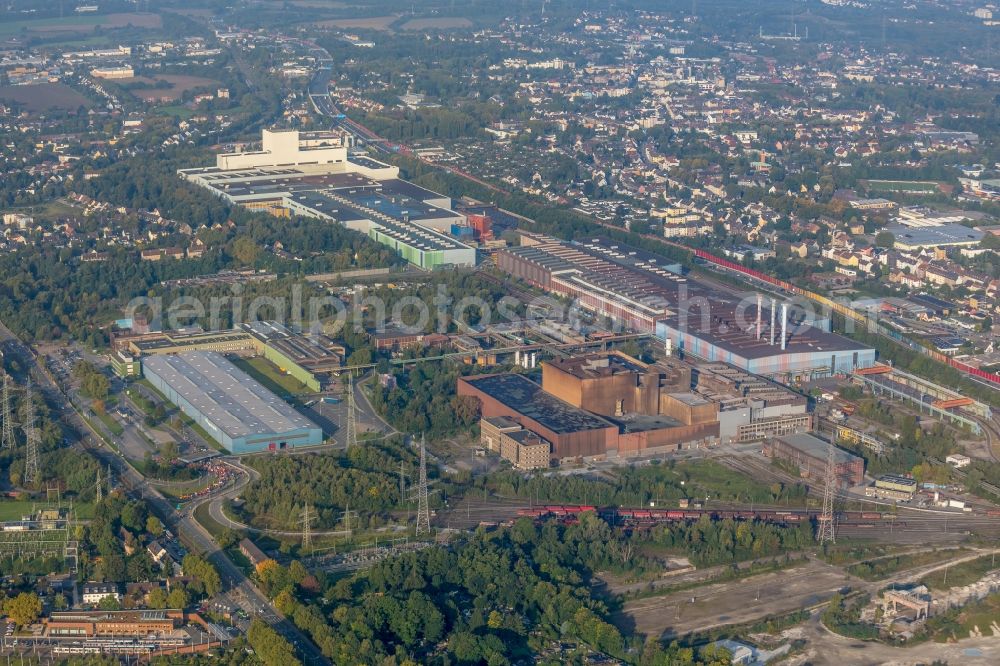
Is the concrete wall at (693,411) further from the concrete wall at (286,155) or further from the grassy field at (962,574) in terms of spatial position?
the concrete wall at (286,155)

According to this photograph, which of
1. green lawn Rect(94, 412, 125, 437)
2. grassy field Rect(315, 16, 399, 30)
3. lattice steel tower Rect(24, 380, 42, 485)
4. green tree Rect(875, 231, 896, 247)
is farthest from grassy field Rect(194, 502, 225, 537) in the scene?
grassy field Rect(315, 16, 399, 30)

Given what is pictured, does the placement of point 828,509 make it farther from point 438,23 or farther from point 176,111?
point 438,23

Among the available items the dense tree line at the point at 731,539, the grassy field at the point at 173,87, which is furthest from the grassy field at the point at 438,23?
the dense tree line at the point at 731,539

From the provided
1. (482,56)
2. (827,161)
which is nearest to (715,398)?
(827,161)

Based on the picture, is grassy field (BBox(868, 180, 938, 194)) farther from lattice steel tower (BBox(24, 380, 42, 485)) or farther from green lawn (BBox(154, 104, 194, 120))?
lattice steel tower (BBox(24, 380, 42, 485))

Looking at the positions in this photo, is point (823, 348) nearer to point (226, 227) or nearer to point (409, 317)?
point (409, 317)

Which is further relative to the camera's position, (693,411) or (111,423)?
(111,423)

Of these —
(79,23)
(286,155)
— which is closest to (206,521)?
(286,155)
